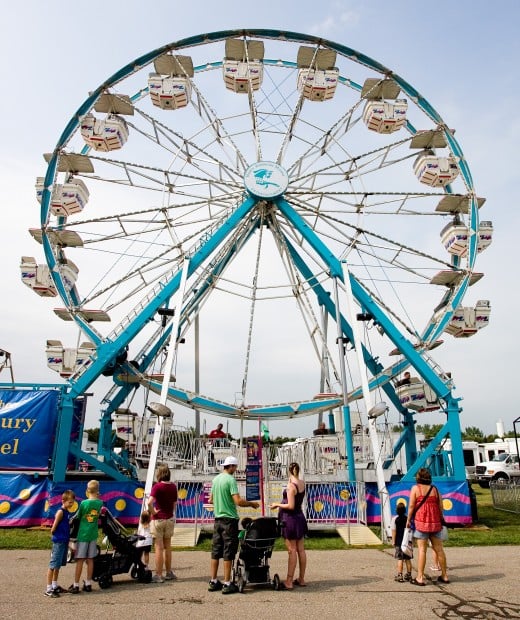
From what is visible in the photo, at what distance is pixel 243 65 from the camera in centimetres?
1862

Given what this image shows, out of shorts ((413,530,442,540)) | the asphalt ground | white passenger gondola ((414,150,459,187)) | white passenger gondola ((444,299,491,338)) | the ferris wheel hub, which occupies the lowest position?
the asphalt ground

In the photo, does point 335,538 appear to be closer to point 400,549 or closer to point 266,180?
point 400,549

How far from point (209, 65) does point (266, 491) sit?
1469 centimetres

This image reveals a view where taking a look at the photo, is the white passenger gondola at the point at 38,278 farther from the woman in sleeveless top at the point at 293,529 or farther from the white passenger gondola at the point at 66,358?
the woman in sleeveless top at the point at 293,529

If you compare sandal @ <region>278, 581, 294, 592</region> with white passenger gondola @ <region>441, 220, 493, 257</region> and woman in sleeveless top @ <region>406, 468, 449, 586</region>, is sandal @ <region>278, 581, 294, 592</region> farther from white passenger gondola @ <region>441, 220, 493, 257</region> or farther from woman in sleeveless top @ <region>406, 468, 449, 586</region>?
white passenger gondola @ <region>441, 220, 493, 257</region>

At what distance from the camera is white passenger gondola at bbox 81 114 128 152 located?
17578mm

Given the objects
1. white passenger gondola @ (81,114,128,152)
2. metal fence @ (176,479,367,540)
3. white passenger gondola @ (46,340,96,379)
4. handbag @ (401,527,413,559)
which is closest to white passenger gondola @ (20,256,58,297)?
white passenger gondola @ (46,340,96,379)

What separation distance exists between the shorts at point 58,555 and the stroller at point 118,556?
19.2 inches

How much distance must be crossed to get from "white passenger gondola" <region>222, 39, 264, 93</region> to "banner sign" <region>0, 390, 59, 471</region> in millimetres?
11988

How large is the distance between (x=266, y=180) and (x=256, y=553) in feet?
43.2

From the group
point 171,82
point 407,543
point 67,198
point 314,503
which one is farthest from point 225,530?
point 171,82

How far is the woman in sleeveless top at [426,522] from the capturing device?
6.75 metres

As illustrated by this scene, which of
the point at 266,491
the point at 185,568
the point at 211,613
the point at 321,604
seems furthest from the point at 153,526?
the point at 266,491

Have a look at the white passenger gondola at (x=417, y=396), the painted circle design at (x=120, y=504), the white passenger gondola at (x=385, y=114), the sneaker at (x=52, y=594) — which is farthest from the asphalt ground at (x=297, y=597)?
the white passenger gondola at (x=385, y=114)
